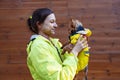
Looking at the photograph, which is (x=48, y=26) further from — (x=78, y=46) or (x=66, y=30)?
(x=66, y=30)

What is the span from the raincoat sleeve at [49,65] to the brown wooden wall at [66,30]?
155cm

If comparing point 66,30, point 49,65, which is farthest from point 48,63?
point 66,30

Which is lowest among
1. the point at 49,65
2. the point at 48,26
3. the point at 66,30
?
the point at 66,30

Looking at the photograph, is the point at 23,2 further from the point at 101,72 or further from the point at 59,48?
the point at 59,48

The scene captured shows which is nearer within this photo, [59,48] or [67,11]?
[59,48]

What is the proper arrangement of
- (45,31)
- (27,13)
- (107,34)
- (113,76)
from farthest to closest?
(27,13), (107,34), (113,76), (45,31)

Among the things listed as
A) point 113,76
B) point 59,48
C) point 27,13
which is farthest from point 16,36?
point 59,48

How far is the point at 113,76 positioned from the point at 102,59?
0.24 m

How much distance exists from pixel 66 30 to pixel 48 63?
6.24 ft

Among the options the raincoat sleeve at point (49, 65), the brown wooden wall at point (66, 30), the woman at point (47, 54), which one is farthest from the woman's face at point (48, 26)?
the brown wooden wall at point (66, 30)

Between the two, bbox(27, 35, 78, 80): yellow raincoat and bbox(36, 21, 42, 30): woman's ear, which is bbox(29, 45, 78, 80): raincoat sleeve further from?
bbox(36, 21, 42, 30): woman's ear

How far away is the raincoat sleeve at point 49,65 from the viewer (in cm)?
101

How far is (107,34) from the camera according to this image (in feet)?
9.42

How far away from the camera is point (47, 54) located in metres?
1.04
